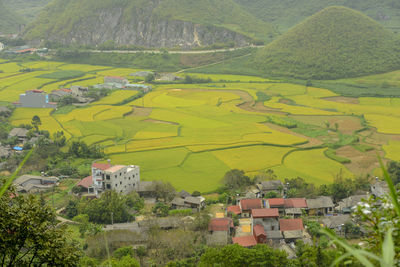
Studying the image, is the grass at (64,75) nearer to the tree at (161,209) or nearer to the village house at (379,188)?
the tree at (161,209)

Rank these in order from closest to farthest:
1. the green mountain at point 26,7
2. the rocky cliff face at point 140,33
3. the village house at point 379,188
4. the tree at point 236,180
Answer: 1. the village house at point 379,188
2. the tree at point 236,180
3. the rocky cliff face at point 140,33
4. the green mountain at point 26,7

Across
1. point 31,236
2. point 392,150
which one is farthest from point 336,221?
point 31,236

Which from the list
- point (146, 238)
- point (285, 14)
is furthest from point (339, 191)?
point (285, 14)

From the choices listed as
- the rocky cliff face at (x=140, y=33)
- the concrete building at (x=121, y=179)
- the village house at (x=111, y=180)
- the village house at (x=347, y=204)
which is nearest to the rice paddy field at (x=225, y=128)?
the concrete building at (x=121, y=179)

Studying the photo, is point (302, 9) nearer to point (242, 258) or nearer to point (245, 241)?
point (245, 241)

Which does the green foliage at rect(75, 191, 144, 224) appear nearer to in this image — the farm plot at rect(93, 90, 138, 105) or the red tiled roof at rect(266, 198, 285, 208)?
the red tiled roof at rect(266, 198, 285, 208)

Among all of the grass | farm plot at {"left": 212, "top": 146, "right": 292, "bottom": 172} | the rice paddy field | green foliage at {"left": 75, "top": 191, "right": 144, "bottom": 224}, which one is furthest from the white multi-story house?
the grass
